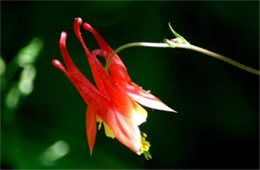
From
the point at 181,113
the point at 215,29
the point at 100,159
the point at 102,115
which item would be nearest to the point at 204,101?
the point at 181,113

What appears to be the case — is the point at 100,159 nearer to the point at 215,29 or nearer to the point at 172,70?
the point at 172,70

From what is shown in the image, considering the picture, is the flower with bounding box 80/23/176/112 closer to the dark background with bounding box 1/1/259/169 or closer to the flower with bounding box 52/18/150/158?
the flower with bounding box 52/18/150/158

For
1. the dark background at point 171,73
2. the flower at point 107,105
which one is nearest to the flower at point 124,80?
the flower at point 107,105

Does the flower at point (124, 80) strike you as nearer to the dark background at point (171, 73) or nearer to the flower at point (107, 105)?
the flower at point (107, 105)

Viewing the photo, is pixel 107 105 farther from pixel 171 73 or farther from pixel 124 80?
pixel 171 73

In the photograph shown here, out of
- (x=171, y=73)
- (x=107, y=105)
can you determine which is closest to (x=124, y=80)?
(x=107, y=105)
